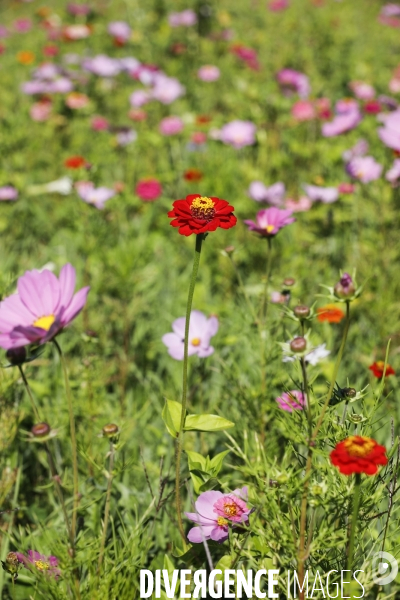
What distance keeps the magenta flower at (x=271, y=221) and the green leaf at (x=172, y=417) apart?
0.34 metres

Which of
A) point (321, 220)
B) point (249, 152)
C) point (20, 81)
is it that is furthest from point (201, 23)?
point (321, 220)

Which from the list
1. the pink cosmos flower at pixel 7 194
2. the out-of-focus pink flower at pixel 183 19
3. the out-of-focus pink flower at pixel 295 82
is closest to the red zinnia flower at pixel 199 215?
the pink cosmos flower at pixel 7 194

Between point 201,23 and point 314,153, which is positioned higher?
point 201,23

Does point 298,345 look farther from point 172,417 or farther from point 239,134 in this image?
point 239,134

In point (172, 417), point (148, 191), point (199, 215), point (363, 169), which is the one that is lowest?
point (148, 191)

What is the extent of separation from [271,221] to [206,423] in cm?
43

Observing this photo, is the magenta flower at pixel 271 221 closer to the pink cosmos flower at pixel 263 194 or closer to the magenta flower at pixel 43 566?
the magenta flower at pixel 43 566

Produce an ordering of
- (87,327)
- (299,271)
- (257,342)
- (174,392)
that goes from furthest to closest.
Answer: (299,271)
(87,327)
(174,392)
(257,342)

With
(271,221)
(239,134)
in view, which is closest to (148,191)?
(239,134)

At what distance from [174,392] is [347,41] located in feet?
10.3

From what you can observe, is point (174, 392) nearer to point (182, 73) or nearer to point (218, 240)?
point (218, 240)

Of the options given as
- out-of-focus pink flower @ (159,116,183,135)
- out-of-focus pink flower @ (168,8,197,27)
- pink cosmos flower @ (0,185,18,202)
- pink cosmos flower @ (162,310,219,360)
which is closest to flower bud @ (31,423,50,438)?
pink cosmos flower @ (162,310,219,360)

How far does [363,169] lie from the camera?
5.93 feet

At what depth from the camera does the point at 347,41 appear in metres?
3.50
